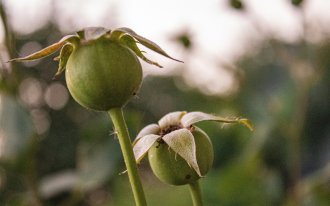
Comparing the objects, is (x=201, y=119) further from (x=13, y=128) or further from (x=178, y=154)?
(x=13, y=128)

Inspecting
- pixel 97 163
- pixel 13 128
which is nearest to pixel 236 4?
pixel 97 163

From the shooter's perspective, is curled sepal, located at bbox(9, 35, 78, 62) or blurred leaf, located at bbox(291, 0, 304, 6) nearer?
curled sepal, located at bbox(9, 35, 78, 62)

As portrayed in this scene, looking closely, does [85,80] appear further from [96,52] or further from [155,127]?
[155,127]

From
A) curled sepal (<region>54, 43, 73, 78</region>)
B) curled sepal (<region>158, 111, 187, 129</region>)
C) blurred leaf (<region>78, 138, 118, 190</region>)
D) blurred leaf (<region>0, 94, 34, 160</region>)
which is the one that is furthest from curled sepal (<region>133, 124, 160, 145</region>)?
blurred leaf (<region>78, 138, 118, 190</region>)

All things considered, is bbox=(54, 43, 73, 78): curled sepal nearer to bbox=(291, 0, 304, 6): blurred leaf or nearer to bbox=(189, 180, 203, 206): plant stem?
bbox=(189, 180, 203, 206): plant stem

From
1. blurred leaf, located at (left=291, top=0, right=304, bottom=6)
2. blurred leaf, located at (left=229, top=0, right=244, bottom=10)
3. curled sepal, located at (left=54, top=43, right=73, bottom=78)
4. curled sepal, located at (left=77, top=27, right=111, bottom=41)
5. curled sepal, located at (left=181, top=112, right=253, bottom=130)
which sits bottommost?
blurred leaf, located at (left=229, top=0, right=244, bottom=10)

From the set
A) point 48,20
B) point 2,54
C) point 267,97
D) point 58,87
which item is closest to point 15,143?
point 2,54
